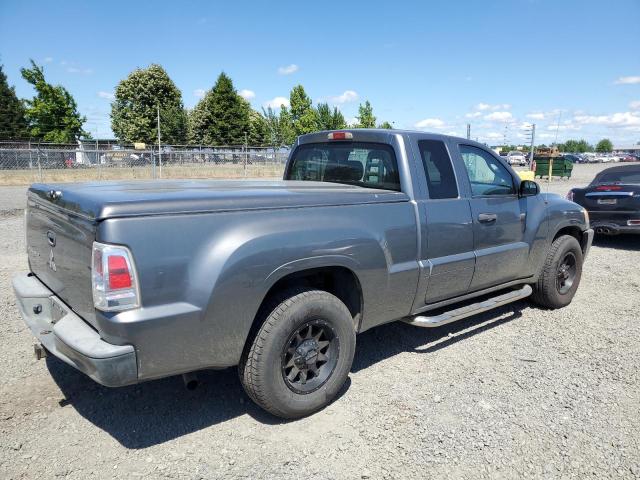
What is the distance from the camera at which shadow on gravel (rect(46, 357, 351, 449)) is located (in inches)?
115

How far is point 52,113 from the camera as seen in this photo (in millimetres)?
37125

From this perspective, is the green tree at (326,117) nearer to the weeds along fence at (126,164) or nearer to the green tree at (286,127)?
the green tree at (286,127)

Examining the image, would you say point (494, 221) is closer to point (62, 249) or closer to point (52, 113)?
point (62, 249)

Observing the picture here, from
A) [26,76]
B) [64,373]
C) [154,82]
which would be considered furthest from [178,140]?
[64,373]

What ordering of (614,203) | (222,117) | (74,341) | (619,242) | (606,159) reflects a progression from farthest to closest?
(606,159), (222,117), (619,242), (614,203), (74,341)

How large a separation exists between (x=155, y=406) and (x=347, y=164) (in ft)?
8.35

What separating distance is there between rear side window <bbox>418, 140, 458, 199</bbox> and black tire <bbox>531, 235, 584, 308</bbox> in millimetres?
1854

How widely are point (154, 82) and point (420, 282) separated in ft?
177

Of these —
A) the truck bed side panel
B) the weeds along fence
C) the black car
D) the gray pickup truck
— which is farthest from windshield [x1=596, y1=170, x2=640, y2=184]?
the weeds along fence

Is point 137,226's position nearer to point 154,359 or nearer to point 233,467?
point 154,359

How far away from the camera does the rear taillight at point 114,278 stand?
2285mm

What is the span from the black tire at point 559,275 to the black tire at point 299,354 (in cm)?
293

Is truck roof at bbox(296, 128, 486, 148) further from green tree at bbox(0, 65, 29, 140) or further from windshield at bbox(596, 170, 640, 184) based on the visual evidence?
green tree at bbox(0, 65, 29, 140)

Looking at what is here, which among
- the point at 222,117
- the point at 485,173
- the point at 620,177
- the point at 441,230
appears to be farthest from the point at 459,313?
the point at 222,117
